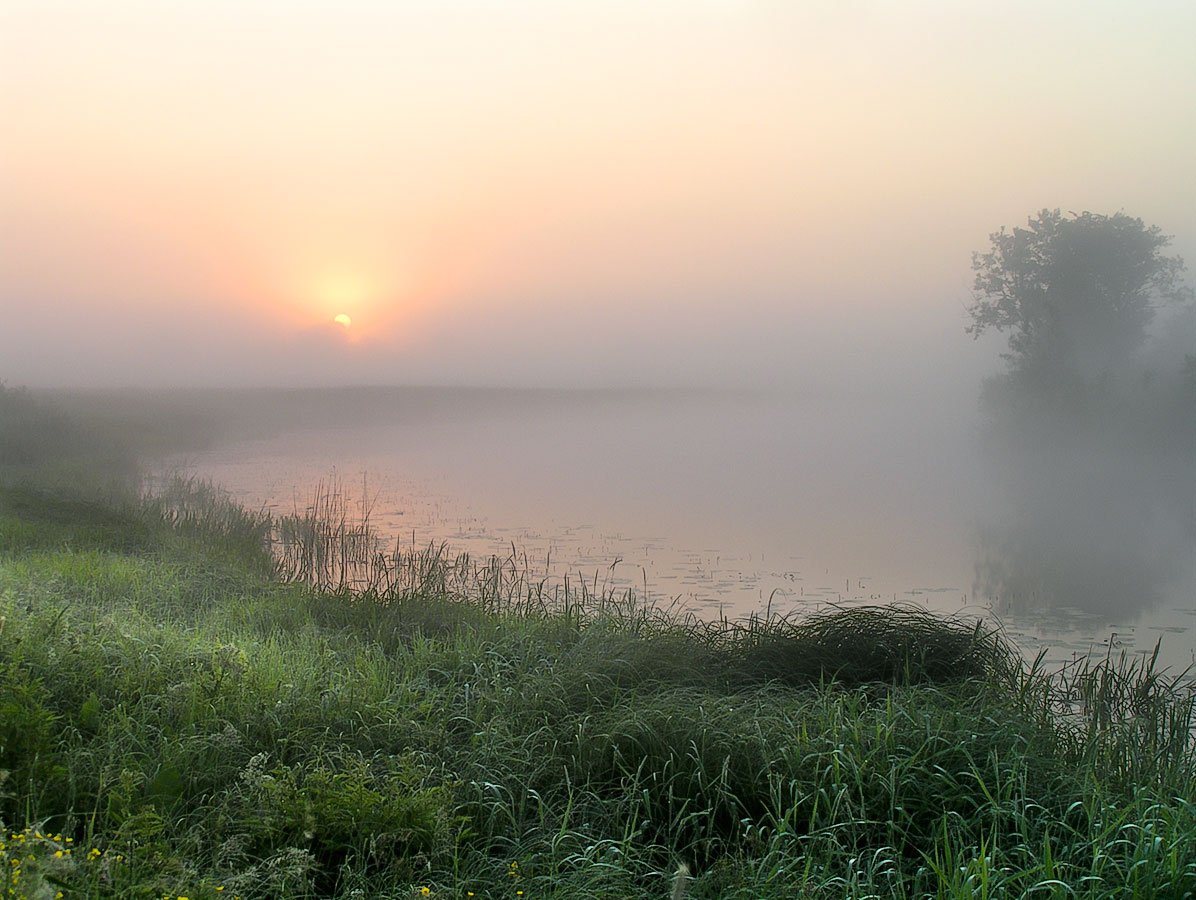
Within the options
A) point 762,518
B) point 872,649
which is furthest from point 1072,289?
point 872,649

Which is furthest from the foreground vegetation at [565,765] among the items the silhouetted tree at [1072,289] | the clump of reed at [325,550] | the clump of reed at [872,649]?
the silhouetted tree at [1072,289]

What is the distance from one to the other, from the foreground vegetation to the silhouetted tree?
11086 millimetres

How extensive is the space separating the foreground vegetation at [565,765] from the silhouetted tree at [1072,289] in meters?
11.1

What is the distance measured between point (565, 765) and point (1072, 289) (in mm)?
15730

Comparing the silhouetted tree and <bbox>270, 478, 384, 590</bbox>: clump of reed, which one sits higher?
the silhouetted tree

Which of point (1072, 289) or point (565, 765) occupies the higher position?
point (1072, 289)

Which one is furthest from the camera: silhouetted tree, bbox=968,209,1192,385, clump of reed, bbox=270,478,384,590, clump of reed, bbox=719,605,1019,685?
silhouetted tree, bbox=968,209,1192,385

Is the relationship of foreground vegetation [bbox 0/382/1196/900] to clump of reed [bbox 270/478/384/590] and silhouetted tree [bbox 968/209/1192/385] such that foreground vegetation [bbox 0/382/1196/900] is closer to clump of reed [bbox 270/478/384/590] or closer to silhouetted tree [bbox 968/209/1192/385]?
clump of reed [bbox 270/478/384/590]

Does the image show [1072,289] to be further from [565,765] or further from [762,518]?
[565,765]

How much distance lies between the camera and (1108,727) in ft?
18.0

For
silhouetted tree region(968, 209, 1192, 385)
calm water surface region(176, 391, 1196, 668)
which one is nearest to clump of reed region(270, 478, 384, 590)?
calm water surface region(176, 391, 1196, 668)

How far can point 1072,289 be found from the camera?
1688 centimetres

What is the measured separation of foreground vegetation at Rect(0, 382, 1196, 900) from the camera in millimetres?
3160

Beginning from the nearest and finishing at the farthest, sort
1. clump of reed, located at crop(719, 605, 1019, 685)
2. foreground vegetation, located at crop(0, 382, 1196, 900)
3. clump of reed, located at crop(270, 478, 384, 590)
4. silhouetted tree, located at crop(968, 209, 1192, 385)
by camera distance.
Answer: foreground vegetation, located at crop(0, 382, 1196, 900) → clump of reed, located at crop(719, 605, 1019, 685) → clump of reed, located at crop(270, 478, 384, 590) → silhouetted tree, located at crop(968, 209, 1192, 385)
